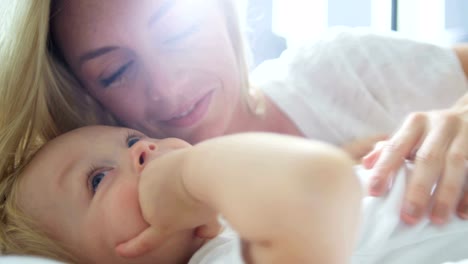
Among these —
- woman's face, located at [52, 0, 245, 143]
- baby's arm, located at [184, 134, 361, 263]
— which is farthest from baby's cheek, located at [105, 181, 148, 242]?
woman's face, located at [52, 0, 245, 143]

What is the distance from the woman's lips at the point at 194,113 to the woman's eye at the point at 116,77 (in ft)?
0.40

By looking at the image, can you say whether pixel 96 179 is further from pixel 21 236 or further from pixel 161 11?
pixel 161 11

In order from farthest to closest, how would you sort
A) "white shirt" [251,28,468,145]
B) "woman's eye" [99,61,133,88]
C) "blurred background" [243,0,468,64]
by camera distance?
"blurred background" [243,0,468,64] → "white shirt" [251,28,468,145] → "woman's eye" [99,61,133,88]

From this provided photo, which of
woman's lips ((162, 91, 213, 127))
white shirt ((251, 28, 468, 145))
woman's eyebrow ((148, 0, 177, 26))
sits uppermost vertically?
woman's eyebrow ((148, 0, 177, 26))

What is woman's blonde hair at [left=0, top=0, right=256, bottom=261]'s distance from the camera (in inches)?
31.4

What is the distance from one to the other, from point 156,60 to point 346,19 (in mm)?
1176

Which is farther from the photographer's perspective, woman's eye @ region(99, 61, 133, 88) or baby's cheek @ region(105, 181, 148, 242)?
woman's eye @ region(99, 61, 133, 88)

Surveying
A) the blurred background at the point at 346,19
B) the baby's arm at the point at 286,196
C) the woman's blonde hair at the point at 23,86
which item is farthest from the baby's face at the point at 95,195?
the blurred background at the point at 346,19

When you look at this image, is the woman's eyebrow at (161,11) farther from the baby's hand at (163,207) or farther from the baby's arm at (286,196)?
the baby's arm at (286,196)

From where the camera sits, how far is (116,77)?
94 centimetres

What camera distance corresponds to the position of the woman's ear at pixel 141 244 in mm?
571

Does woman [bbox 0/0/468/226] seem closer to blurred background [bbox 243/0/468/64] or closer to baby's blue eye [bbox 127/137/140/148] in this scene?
baby's blue eye [bbox 127/137/140/148]

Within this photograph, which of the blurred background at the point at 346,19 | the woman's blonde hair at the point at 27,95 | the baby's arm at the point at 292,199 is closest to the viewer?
the baby's arm at the point at 292,199

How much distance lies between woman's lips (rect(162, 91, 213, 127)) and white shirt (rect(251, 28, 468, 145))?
21 cm
